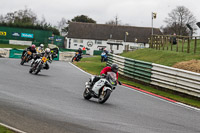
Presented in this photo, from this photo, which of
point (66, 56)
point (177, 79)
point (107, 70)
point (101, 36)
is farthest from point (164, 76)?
point (101, 36)

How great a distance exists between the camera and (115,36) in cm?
9556

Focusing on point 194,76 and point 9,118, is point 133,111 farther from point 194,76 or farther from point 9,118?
point 194,76

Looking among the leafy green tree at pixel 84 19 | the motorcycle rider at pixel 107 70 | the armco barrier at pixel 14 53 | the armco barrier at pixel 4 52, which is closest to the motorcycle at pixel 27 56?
the armco barrier at pixel 4 52

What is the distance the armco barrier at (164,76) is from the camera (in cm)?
1597

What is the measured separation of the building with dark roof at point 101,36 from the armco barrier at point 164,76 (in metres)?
72.3

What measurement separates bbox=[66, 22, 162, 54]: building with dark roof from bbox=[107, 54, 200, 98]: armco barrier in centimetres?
7231

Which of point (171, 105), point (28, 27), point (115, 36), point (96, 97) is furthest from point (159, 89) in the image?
point (115, 36)

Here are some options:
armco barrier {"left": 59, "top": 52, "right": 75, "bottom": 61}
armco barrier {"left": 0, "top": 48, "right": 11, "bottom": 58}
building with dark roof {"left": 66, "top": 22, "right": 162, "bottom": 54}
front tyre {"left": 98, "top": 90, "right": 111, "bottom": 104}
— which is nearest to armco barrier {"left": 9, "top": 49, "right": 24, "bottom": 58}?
armco barrier {"left": 0, "top": 48, "right": 11, "bottom": 58}

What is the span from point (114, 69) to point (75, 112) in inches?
114

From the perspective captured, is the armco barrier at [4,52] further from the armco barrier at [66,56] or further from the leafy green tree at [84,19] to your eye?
the leafy green tree at [84,19]

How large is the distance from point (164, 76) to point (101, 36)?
78.1m

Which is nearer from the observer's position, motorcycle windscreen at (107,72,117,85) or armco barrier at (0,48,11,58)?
motorcycle windscreen at (107,72,117,85)

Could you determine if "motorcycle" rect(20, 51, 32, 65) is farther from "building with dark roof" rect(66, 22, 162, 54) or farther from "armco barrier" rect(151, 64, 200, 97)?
"building with dark roof" rect(66, 22, 162, 54)

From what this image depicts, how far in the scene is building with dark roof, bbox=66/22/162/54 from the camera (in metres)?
94.9
